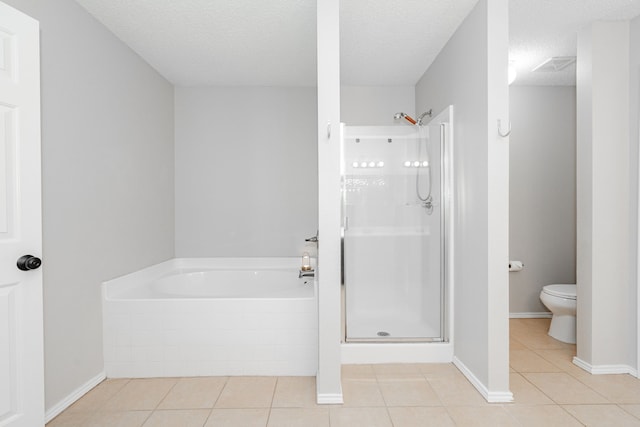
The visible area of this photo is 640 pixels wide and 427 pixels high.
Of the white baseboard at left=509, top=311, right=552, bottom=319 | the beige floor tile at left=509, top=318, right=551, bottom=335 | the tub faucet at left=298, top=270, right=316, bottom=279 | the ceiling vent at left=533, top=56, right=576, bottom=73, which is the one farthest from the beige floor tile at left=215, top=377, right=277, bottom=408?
the ceiling vent at left=533, top=56, right=576, bottom=73

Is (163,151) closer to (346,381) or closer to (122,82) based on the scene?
(122,82)

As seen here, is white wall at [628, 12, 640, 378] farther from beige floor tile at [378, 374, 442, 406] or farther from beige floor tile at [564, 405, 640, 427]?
beige floor tile at [378, 374, 442, 406]

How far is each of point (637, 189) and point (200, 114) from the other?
3.61 m

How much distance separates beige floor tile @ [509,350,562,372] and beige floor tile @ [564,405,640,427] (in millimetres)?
A: 506

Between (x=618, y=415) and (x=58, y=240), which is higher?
(x=58, y=240)

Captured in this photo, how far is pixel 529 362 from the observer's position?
275cm

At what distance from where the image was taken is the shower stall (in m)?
2.87

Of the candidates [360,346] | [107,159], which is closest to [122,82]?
[107,159]

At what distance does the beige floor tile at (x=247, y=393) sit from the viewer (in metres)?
2.19

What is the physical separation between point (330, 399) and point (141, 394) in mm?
Answer: 1154

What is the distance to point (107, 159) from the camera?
8.72 feet

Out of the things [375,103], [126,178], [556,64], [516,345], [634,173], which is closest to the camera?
[634,173]

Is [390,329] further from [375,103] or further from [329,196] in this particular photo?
[375,103]

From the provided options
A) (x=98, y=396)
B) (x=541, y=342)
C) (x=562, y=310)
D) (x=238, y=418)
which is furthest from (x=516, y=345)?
(x=98, y=396)
